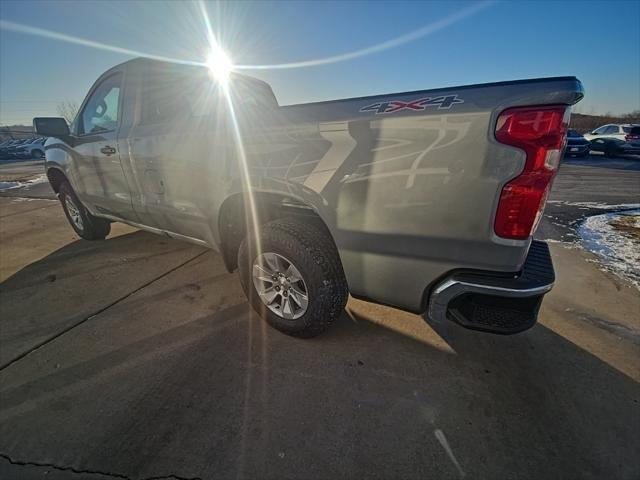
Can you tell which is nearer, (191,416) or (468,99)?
(468,99)

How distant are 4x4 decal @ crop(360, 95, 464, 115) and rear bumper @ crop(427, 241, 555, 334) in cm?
83

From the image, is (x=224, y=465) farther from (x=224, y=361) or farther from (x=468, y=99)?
(x=468, y=99)

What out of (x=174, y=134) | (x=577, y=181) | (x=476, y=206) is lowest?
(x=577, y=181)

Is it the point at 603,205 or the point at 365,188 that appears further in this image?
the point at 603,205

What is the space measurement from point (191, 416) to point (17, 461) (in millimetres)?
821

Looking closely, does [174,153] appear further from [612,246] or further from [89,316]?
[612,246]

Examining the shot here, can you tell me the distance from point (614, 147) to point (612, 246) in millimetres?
16704

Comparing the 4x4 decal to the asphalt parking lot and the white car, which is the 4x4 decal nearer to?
the asphalt parking lot

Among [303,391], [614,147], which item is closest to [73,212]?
[303,391]

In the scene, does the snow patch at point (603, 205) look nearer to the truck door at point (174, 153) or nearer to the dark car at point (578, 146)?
the truck door at point (174, 153)

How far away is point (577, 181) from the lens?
9258 millimetres

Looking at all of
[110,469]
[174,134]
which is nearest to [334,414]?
[110,469]

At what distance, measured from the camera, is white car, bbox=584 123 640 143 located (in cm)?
1495

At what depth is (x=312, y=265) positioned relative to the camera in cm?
200
